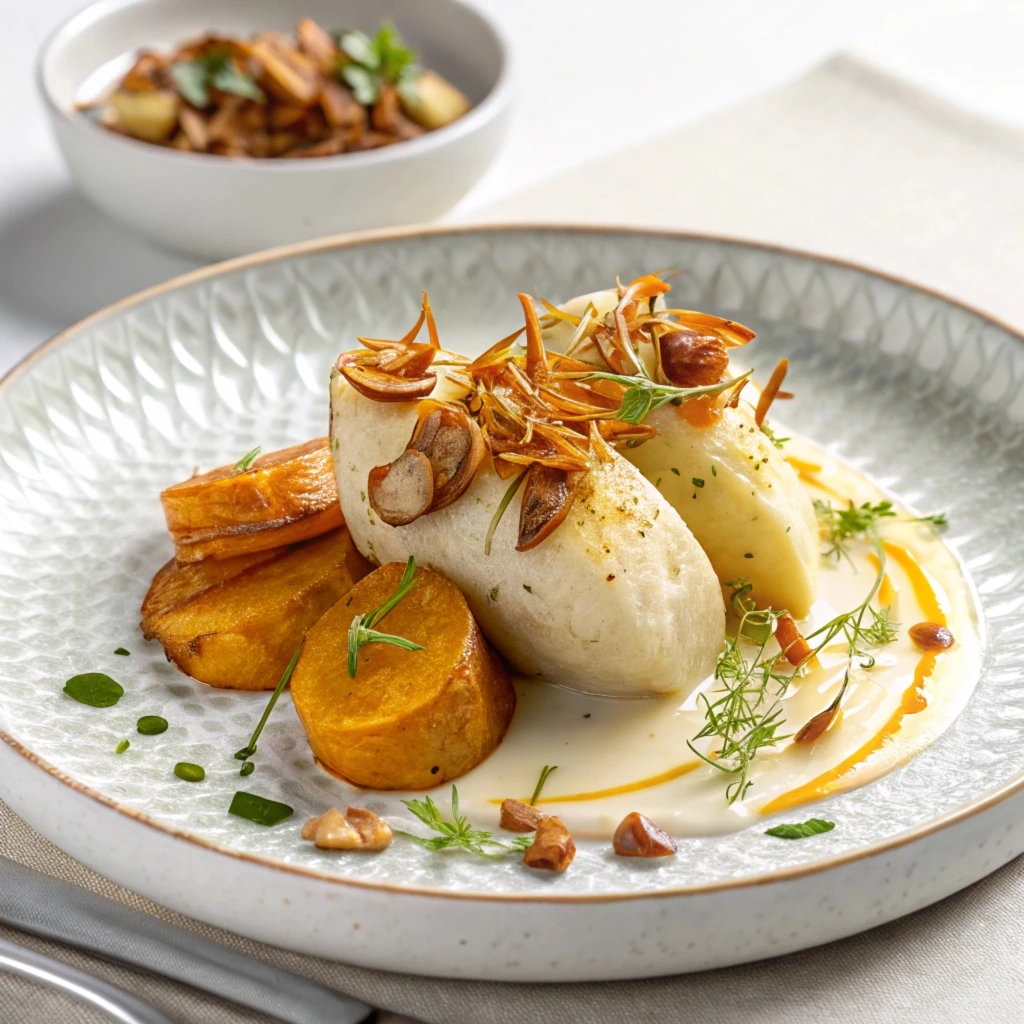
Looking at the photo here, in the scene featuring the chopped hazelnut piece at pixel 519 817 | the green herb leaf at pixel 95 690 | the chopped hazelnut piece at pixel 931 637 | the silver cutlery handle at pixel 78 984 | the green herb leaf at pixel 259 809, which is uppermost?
the chopped hazelnut piece at pixel 931 637

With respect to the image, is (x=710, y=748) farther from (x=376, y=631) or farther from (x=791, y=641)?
(x=376, y=631)

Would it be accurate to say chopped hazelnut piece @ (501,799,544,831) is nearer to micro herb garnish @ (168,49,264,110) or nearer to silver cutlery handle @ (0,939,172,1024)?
silver cutlery handle @ (0,939,172,1024)

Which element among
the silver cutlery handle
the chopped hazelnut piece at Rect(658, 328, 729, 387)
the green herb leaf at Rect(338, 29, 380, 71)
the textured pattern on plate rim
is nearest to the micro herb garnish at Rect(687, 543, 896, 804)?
the textured pattern on plate rim

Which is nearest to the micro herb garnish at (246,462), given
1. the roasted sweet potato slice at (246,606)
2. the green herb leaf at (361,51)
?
the roasted sweet potato slice at (246,606)

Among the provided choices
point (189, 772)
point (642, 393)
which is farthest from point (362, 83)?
point (189, 772)

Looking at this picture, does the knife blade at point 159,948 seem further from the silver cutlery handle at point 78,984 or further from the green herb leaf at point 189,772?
the green herb leaf at point 189,772

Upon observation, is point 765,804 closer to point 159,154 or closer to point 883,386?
point 883,386

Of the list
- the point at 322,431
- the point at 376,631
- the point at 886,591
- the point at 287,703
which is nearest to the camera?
the point at 376,631
